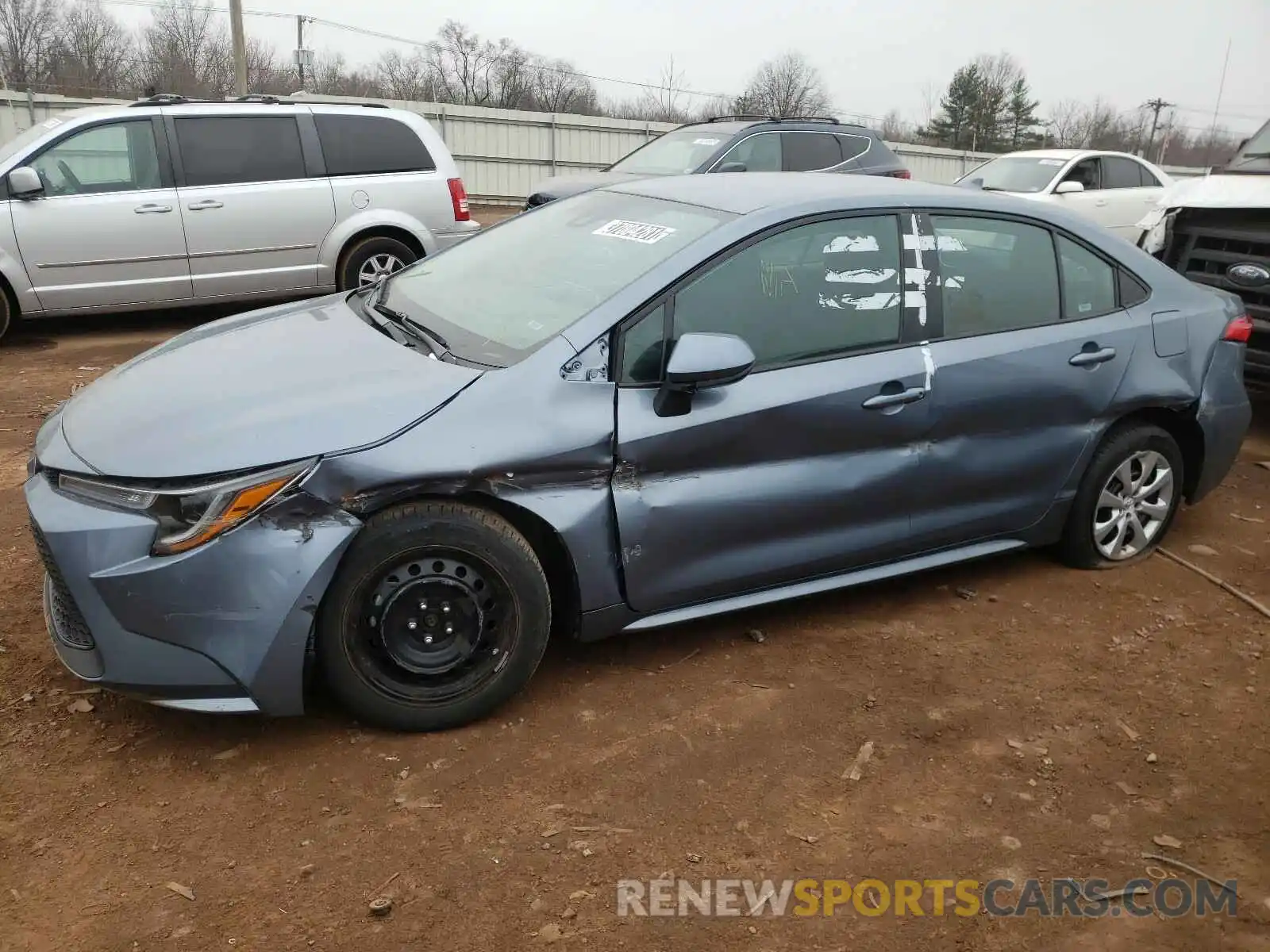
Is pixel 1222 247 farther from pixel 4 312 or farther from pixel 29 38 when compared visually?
pixel 29 38

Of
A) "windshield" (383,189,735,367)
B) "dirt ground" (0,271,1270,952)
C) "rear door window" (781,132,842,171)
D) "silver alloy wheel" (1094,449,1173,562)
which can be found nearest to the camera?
"dirt ground" (0,271,1270,952)

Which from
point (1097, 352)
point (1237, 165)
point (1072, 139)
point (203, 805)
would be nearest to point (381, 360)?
point (203, 805)

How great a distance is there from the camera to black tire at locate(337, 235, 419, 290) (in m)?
8.80

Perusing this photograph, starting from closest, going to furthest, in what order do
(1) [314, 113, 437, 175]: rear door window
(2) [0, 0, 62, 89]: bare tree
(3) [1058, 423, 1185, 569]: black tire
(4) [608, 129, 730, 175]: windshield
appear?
(3) [1058, 423, 1185, 569]: black tire < (1) [314, 113, 437, 175]: rear door window < (4) [608, 129, 730, 175]: windshield < (2) [0, 0, 62, 89]: bare tree

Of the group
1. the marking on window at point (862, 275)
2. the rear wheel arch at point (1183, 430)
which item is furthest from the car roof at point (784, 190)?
the rear wheel arch at point (1183, 430)

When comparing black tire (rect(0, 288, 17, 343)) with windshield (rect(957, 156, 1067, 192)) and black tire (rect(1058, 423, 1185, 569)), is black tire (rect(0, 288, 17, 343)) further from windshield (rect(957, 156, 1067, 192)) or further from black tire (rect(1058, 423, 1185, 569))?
windshield (rect(957, 156, 1067, 192))

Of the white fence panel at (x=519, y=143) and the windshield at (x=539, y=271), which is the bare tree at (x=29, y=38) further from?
the windshield at (x=539, y=271)

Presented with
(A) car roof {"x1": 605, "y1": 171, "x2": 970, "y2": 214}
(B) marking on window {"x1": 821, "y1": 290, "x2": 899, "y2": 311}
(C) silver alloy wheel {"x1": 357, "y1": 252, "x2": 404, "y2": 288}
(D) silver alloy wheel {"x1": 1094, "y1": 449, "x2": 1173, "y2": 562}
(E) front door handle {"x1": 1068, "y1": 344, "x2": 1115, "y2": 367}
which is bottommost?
(D) silver alloy wheel {"x1": 1094, "y1": 449, "x2": 1173, "y2": 562}

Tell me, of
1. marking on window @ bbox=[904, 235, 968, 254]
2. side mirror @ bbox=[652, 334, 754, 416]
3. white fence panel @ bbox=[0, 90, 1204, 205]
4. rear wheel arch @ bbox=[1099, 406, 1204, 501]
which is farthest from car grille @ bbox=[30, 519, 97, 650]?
white fence panel @ bbox=[0, 90, 1204, 205]

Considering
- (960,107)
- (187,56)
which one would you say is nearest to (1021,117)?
(960,107)

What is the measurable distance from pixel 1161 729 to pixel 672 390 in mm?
1991

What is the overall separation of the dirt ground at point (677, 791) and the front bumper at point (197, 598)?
31 cm

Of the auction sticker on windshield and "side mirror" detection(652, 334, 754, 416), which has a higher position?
the auction sticker on windshield

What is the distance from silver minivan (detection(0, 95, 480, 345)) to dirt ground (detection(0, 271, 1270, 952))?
467 cm
